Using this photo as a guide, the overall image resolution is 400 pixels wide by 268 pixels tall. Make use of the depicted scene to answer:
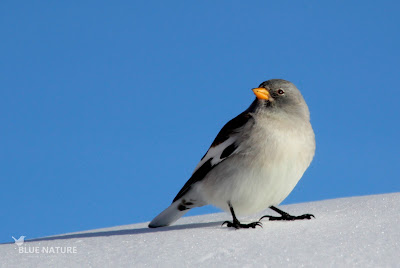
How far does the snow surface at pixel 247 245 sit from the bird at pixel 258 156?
31 cm

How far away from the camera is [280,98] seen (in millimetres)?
5445

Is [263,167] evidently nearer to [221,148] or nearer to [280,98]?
[221,148]

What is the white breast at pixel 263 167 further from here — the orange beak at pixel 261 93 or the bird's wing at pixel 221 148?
the orange beak at pixel 261 93

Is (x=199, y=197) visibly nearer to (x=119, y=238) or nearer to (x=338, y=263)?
(x=119, y=238)

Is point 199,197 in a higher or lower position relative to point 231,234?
higher

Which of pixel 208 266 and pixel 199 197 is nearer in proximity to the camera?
pixel 208 266

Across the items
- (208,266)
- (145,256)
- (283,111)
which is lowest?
(208,266)

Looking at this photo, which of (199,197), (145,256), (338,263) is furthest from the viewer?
(199,197)

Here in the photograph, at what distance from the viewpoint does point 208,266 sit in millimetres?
4211

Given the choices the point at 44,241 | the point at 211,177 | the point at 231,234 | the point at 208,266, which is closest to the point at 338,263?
the point at 208,266

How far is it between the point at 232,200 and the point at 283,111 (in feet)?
3.18

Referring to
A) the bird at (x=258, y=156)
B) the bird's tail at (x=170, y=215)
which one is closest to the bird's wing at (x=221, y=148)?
the bird at (x=258, y=156)

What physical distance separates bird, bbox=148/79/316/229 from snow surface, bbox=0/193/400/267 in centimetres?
31

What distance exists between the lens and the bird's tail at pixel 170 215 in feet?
19.3
